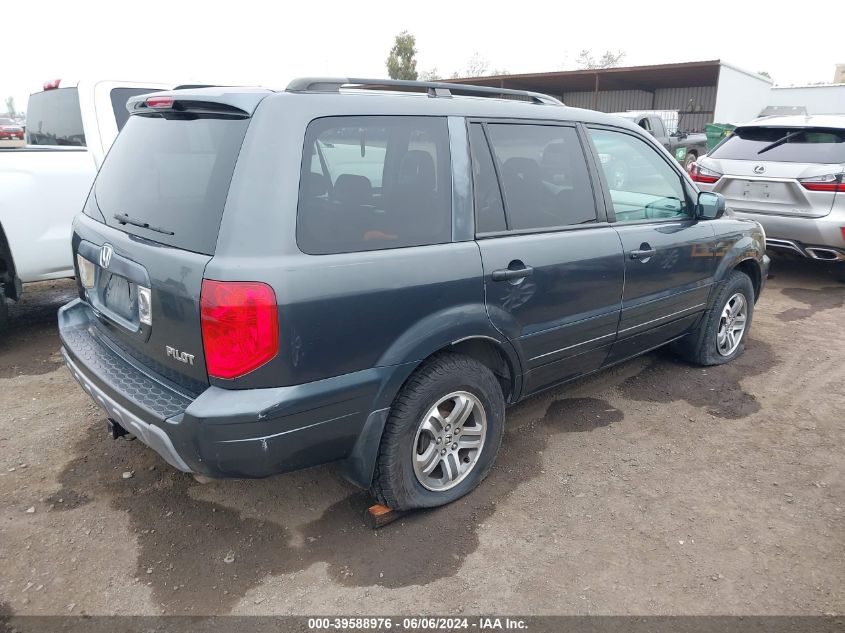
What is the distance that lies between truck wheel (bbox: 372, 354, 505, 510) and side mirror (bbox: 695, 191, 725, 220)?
6.47ft

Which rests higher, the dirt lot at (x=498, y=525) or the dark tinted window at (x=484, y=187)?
the dark tinted window at (x=484, y=187)

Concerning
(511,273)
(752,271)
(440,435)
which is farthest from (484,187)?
(752,271)

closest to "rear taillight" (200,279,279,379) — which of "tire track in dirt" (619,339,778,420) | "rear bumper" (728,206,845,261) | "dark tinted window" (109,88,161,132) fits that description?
"tire track in dirt" (619,339,778,420)

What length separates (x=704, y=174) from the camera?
7.27 m

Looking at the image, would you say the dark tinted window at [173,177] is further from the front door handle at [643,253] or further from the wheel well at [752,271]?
the wheel well at [752,271]

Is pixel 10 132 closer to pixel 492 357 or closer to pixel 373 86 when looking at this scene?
pixel 373 86

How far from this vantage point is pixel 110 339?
2883 millimetres

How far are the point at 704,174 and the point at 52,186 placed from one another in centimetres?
655

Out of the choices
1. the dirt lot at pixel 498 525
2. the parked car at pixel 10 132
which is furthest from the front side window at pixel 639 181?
the parked car at pixel 10 132

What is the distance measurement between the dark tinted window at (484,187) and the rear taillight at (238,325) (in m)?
1.08

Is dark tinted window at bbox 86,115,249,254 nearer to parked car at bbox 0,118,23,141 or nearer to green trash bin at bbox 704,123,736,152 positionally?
green trash bin at bbox 704,123,736,152

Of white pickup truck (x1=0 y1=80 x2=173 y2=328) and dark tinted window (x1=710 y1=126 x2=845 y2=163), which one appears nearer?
white pickup truck (x1=0 y1=80 x2=173 y2=328)

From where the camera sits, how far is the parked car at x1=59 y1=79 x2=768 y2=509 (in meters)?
2.23

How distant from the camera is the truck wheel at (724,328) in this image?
176 inches
